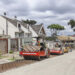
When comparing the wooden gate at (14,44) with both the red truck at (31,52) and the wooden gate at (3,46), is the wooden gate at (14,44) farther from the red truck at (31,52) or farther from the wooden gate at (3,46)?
the red truck at (31,52)

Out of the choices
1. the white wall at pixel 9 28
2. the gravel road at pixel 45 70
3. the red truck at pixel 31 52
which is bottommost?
the gravel road at pixel 45 70

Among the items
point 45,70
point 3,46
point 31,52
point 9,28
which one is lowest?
point 45,70

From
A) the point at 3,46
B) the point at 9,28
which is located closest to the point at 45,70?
the point at 3,46

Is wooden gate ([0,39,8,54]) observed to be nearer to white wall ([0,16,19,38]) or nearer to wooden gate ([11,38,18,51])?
wooden gate ([11,38,18,51])

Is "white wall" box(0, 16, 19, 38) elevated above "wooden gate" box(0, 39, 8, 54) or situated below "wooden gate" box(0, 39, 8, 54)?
above

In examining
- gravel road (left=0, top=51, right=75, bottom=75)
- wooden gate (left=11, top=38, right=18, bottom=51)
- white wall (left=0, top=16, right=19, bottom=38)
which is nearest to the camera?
gravel road (left=0, top=51, right=75, bottom=75)

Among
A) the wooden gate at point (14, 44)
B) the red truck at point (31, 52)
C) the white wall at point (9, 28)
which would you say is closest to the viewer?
the red truck at point (31, 52)

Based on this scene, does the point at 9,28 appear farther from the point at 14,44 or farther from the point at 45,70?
the point at 45,70

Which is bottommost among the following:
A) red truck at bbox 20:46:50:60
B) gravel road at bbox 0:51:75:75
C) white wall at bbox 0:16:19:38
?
gravel road at bbox 0:51:75:75

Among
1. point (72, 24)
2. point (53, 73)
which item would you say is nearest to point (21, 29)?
point (72, 24)

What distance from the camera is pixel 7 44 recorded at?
21719 mm

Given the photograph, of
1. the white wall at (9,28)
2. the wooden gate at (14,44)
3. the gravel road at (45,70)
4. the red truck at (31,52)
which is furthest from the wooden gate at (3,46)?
the white wall at (9,28)

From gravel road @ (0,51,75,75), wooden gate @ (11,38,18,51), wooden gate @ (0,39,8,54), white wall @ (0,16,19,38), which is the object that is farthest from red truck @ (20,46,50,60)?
white wall @ (0,16,19,38)

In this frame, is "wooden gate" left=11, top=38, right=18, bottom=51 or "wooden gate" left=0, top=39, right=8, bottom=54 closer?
"wooden gate" left=0, top=39, right=8, bottom=54
